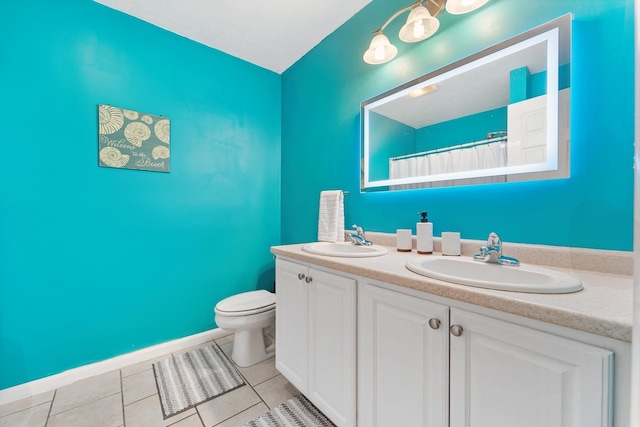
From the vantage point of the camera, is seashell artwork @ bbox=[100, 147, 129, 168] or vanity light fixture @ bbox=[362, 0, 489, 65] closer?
vanity light fixture @ bbox=[362, 0, 489, 65]

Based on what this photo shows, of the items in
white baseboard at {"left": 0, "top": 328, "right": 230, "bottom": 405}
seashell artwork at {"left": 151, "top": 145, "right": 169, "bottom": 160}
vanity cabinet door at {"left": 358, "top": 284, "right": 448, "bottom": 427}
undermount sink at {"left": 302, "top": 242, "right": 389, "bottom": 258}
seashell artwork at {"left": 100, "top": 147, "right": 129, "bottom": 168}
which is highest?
seashell artwork at {"left": 151, "top": 145, "right": 169, "bottom": 160}

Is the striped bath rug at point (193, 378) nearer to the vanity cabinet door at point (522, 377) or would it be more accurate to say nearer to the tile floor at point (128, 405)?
the tile floor at point (128, 405)

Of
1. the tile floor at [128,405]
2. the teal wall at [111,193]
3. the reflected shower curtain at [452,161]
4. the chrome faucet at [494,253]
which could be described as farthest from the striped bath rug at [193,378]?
the reflected shower curtain at [452,161]

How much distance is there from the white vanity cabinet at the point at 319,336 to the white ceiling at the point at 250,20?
1.68 m

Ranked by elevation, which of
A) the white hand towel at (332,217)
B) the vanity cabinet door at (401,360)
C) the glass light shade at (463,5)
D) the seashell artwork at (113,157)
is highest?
the glass light shade at (463,5)

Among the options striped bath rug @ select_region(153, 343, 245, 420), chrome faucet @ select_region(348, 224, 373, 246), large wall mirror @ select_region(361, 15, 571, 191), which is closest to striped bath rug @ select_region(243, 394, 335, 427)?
striped bath rug @ select_region(153, 343, 245, 420)

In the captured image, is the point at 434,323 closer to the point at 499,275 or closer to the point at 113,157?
the point at 499,275

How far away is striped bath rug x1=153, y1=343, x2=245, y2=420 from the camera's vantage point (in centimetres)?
138

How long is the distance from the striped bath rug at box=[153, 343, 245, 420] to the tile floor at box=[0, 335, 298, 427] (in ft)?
0.14

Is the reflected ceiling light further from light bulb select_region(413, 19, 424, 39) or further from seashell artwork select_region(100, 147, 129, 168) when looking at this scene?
seashell artwork select_region(100, 147, 129, 168)

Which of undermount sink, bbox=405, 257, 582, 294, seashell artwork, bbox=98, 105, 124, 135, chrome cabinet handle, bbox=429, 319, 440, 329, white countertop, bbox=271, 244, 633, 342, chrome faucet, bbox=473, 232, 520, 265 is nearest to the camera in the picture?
white countertop, bbox=271, 244, 633, 342

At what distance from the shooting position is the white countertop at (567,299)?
18.9 inches

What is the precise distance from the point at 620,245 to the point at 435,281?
2.14 ft

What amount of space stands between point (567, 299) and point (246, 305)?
1.64m
